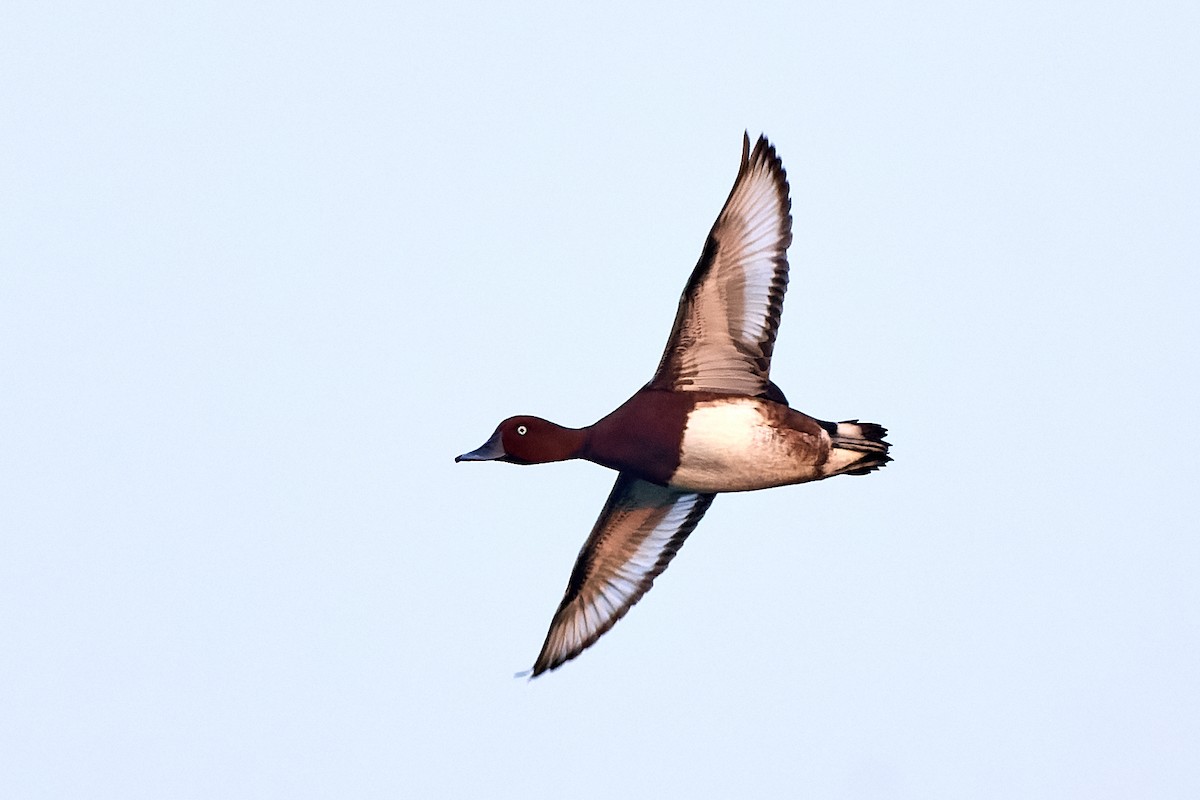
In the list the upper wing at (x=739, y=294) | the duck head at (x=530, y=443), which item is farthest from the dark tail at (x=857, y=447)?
the duck head at (x=530, y=443)

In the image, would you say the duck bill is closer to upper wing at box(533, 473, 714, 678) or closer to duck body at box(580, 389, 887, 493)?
duck body at box(580, 389, 887, 493)

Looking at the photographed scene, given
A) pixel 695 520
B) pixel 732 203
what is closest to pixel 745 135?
pixel 732 203

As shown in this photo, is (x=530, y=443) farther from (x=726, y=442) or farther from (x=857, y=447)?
(x=857, y=447)

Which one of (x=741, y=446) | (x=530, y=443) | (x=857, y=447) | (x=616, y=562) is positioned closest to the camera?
(x=741, y=446)

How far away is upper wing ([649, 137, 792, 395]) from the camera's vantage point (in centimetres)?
1263

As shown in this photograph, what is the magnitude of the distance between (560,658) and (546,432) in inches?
77.6

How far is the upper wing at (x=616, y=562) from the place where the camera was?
14125 mm

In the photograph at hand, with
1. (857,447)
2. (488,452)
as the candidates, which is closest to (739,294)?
(857,447)

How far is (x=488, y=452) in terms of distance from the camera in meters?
13.3

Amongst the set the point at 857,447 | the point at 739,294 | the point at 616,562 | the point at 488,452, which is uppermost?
the point at 739,294

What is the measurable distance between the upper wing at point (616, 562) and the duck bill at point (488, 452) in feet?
3.85

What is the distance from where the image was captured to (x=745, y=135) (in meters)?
12.6

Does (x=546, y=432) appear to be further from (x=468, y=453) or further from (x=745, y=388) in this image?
(x=745, y=388)

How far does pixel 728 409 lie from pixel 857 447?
2.99ft
